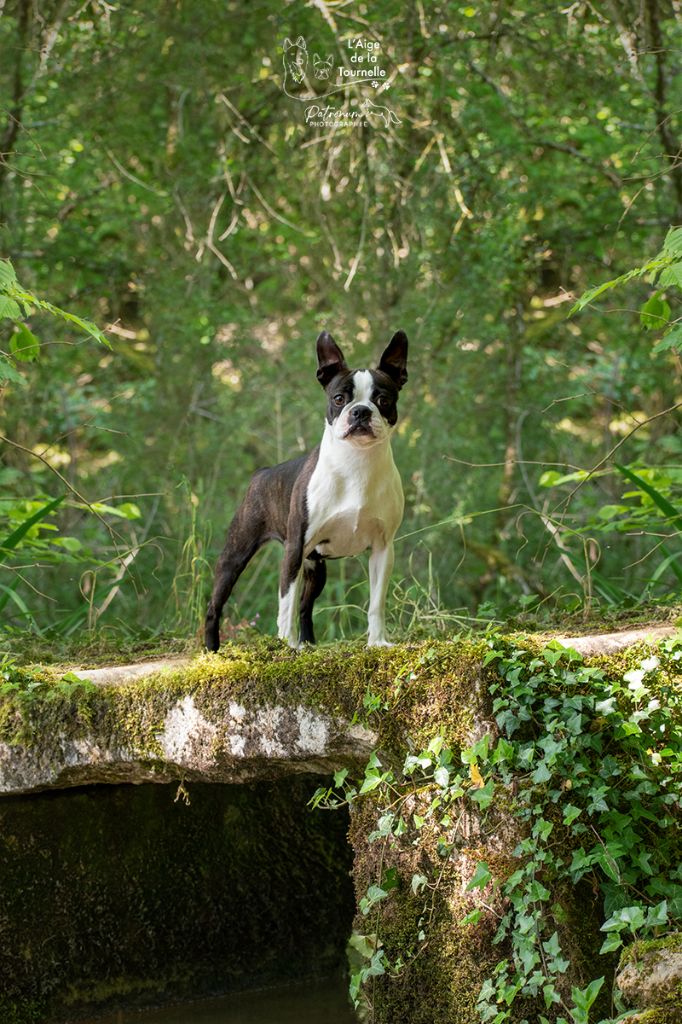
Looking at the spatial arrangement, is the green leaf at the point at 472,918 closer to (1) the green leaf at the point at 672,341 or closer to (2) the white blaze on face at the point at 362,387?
(2) the white blaze on face at the point at 362,387

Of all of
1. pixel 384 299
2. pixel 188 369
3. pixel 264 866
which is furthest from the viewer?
pixel 188 369

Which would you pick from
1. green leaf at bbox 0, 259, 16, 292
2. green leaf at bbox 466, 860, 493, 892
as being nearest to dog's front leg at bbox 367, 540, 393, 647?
green leaf at bbox 466, 860, 493, 892

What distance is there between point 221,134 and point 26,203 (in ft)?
5.00

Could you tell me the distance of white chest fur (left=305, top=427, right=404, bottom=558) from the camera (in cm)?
391

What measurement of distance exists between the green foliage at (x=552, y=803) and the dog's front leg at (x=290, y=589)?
2.43 feet

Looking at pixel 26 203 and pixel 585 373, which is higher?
pixel 26 203

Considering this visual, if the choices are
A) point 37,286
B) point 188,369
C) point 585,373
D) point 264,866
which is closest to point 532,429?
point 585,373

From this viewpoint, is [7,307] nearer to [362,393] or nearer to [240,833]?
[362,393]

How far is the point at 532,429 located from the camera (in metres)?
8.84

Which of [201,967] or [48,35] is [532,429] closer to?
[48,35]

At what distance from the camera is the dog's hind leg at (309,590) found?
14.5 ft

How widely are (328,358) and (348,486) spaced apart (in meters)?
0.43

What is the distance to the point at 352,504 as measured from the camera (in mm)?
3920

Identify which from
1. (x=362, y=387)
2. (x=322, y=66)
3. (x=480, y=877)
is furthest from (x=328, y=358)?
(x=322, y=66)
